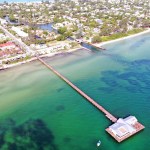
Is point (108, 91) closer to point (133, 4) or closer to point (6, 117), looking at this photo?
point (6, 117)

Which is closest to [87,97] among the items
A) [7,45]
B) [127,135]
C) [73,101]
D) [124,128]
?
[73,101]

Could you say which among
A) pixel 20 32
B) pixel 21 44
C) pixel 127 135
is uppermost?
pixel 20 32

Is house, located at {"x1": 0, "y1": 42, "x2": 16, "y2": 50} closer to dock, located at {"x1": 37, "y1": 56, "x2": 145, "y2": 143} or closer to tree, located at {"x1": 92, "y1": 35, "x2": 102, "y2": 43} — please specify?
tree, located at {"x1": 92, "y1": 35, "x2": 102, "y2": 43}

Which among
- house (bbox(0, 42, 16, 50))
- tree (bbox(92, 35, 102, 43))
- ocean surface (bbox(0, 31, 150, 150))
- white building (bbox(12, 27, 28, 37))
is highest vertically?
tree (bbox(92, 35, 102, 43))

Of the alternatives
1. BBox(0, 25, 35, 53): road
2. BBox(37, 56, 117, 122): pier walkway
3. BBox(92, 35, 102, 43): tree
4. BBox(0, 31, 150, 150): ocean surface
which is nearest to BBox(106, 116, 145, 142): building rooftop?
BBox(0, 31, 150, 150): ocean surface

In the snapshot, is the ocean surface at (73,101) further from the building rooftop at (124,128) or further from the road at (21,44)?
the road at (21,44)

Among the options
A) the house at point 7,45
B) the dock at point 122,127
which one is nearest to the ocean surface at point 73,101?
the dock at point 122,127

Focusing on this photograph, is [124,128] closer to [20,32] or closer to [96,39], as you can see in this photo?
[96,39]
